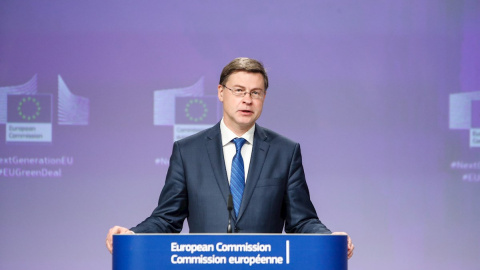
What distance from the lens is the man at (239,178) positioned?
9.75 feet

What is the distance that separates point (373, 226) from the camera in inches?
215

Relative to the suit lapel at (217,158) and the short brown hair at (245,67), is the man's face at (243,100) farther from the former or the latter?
the suit lapel at (217,158)

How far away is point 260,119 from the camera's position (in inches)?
215

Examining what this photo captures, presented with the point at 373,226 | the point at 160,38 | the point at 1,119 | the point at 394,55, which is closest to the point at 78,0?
the point at 160,38

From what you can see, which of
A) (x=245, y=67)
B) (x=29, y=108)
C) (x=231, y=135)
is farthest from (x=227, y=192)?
(x=29, y=108)

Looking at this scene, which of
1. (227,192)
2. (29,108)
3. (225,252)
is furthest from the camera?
(29,108)

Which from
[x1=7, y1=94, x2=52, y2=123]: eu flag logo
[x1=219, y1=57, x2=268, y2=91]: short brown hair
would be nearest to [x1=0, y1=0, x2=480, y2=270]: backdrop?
[x1=7, y1=94, x2=52, y2=123]: eu flag logo

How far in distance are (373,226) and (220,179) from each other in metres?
2.83

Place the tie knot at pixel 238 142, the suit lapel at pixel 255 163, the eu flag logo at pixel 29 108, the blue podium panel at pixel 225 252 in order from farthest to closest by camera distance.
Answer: the eu flag logo at pixel 29 108 < the tie knot at pixel 238 142 < the suit lapel at pixel 255 163 < the blue podium panel at pixel 225 252

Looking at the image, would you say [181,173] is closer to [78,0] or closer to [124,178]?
[124,178]

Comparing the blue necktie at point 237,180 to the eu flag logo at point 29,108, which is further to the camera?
the eu flag logo at point 29,108

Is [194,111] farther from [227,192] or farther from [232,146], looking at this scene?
[227,192]

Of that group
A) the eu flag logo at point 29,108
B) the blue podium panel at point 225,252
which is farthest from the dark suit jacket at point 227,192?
the eu flag logo at point 29,108

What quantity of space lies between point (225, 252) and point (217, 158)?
925 mm
